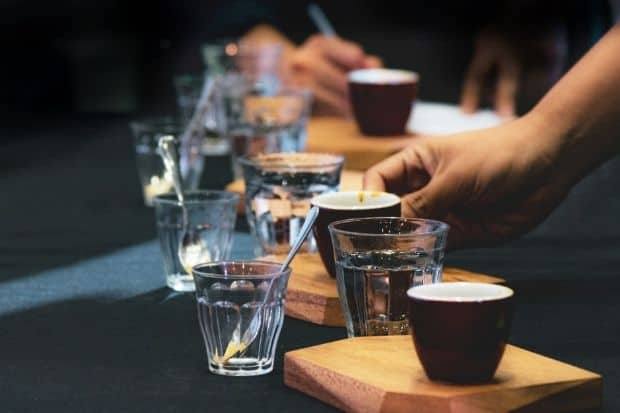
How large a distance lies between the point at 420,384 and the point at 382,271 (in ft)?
0.65

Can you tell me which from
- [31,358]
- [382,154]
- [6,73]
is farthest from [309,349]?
[6,73]

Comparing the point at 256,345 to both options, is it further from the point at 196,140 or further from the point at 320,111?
the point at 320,111

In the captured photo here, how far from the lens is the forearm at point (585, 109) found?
1600 millimetres

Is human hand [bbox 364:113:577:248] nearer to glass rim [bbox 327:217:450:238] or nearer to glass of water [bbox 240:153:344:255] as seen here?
glass of water [bbox 240:153:344:255]

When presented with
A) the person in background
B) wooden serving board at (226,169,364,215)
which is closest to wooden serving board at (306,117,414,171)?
wooden serving board at (226,169,364,215)

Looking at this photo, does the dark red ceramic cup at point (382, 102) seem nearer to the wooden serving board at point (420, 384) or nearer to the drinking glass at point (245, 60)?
the drinking glass at point (245, 60)

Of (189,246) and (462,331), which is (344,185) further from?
(462,331)

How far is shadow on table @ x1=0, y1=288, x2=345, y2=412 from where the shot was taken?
1.07 metres

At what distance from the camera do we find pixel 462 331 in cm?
102

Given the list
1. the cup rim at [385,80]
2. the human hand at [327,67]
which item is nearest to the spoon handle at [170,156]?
the cup rim at [385,80]

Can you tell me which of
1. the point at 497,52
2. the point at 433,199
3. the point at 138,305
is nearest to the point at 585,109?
the point at 433,199

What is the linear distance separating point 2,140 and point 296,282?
160 centimetres

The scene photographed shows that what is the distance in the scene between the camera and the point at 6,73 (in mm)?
3799

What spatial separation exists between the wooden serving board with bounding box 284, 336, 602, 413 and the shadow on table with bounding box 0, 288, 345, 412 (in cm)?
2
